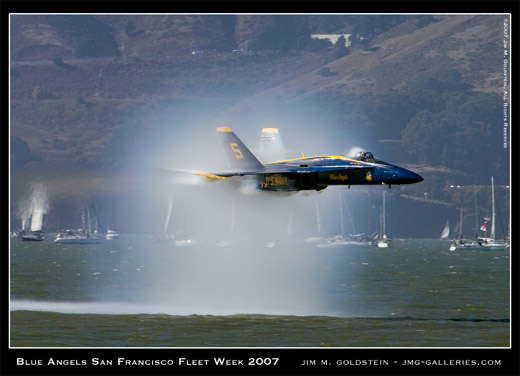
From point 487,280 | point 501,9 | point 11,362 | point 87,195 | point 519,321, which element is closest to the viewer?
point 11,362

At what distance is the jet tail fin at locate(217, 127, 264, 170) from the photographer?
80312 mm

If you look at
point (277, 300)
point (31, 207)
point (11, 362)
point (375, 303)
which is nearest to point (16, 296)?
point (31, 207)

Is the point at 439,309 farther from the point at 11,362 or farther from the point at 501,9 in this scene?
the point at 11,362

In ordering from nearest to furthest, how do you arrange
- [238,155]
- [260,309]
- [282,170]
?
[282,170], [238,155], [260,309]

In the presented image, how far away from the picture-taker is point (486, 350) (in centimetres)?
7894

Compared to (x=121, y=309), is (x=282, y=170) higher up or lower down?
higher up

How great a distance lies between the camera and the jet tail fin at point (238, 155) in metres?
80.3

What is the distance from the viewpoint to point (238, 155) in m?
80.9

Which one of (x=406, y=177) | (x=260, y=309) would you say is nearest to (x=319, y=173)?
(x=406, y=177)

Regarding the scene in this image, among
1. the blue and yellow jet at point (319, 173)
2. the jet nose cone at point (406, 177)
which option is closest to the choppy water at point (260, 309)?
the blue and yellow jet at point (319, 173)

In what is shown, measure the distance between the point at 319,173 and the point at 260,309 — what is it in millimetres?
47807

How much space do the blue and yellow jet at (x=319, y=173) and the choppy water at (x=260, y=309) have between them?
15154 mm

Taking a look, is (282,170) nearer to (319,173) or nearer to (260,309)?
(319,173)

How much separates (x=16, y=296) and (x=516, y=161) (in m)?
69.2
